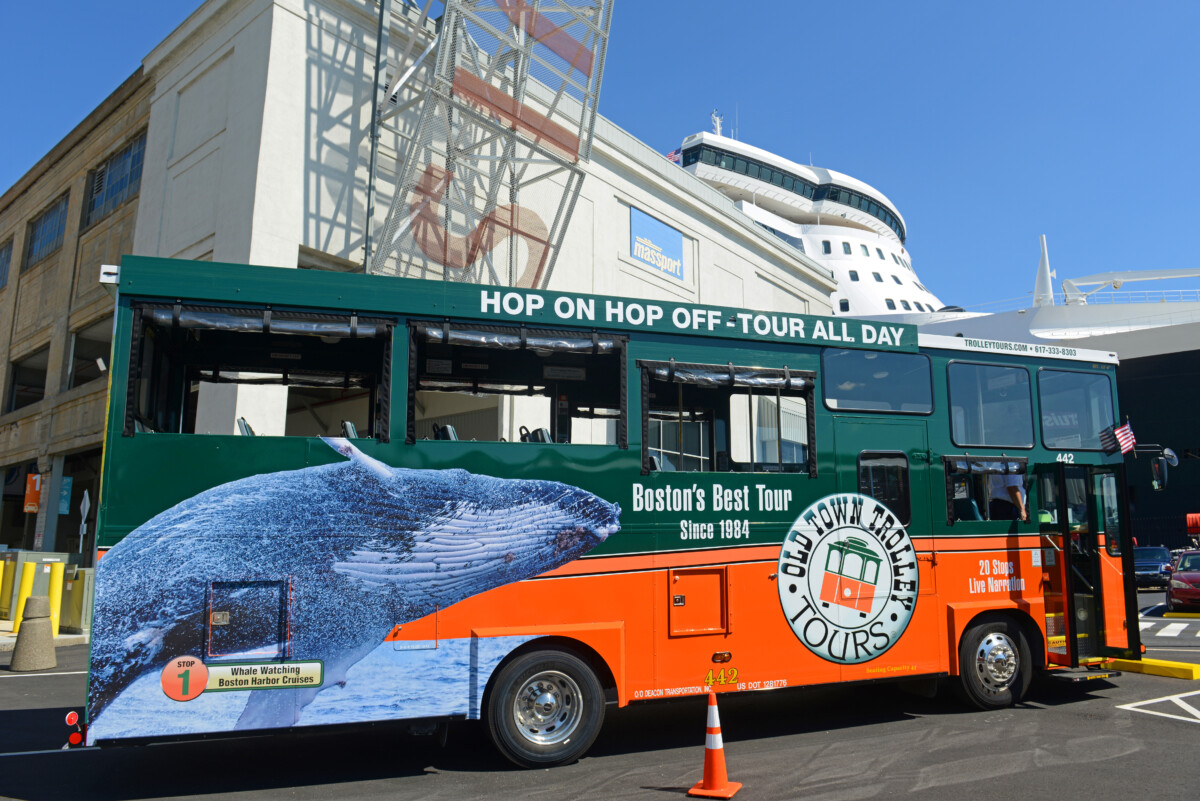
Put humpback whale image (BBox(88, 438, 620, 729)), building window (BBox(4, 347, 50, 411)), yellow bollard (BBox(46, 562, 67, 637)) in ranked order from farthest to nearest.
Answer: building window (BBox(4, 347, 50, 411)), yellow bollard (BBox(46, 562, 67, 637)), humpback whale image (BBox(88, 438, 620, 729))

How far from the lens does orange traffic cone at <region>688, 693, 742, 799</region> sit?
19.5 feet

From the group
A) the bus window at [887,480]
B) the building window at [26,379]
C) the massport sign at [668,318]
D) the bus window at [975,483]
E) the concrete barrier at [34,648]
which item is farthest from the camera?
the building window at [26,379]

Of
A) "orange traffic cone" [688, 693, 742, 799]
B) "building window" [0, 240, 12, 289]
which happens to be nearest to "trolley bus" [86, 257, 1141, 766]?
"orange traffic cone" [688, 693, 742, 799]

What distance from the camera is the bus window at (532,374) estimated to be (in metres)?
6.98

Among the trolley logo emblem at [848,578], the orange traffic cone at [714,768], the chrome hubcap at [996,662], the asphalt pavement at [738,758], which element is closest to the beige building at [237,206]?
the asphalt pavement at [738,758]

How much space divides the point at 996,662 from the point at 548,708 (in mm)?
4976

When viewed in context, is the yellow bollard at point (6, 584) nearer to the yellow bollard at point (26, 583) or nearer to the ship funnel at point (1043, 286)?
the yellow bollard at point (26, 583)

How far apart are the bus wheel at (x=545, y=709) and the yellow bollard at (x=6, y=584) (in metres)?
15.1

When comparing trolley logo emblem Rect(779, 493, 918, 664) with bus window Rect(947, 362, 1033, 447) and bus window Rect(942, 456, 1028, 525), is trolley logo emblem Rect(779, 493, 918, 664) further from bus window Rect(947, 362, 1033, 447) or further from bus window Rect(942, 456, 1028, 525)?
bus window Rect(947, 362, 1033, 447)

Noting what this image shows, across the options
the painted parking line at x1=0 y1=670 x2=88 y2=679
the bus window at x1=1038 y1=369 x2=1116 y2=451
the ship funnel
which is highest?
the ship funnel

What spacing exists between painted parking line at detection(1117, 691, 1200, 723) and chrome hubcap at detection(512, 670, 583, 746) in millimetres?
6134

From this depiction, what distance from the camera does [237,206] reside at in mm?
15828

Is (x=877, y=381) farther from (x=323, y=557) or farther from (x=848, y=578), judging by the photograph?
(x=323, y=557)

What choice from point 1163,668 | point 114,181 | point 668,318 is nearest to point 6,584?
point 114,181
